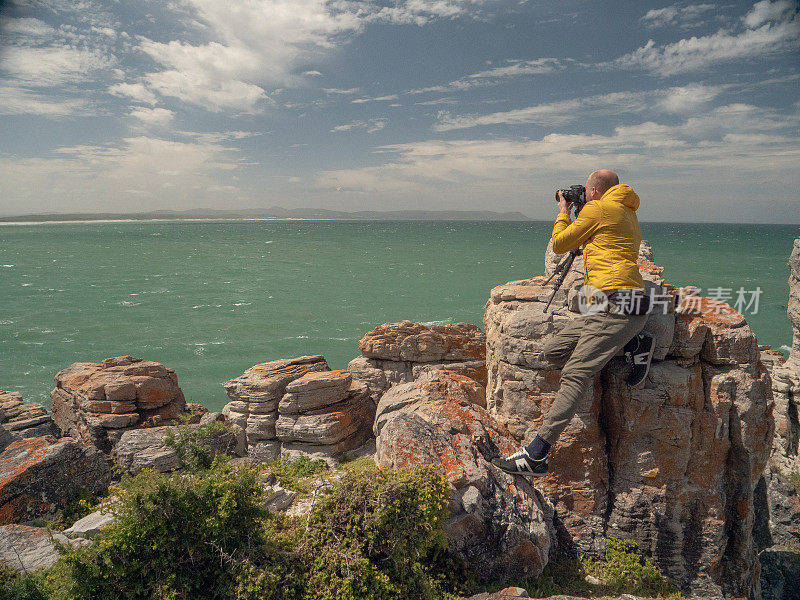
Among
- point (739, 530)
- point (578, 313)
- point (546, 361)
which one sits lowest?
point (739, 530)

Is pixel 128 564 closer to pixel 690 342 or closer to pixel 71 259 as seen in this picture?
pixel 690 342

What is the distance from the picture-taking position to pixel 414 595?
6.89 m

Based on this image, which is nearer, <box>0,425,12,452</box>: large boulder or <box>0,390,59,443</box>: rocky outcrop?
<box>0,425,12,452</box>: large boulder

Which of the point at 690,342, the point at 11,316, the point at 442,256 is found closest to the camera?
the point at 690,342

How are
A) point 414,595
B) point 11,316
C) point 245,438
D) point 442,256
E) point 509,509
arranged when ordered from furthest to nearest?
point 442,256 < point 11,316 < point 245,438 < point 509,509 < point 414,595

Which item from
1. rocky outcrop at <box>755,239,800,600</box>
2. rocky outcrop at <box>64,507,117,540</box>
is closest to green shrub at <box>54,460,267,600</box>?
rocky outcrop at <box>64,507,117,540</box>

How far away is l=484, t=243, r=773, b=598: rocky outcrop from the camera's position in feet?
29.7

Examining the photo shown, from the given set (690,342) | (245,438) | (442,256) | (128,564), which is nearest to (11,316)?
(245,438)

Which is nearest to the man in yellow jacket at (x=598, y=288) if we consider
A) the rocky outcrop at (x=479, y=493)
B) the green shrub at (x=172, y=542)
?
the rocky outcrop at (x=479, y=493)

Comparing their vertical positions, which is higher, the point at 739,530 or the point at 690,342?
the point at 690,342

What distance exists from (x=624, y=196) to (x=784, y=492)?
20.5 meters

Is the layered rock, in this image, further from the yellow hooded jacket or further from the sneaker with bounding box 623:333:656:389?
the yellow hooded jacket

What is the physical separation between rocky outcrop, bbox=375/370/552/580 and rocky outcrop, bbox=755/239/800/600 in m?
9.25

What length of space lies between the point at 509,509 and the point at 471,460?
39.6 inches
